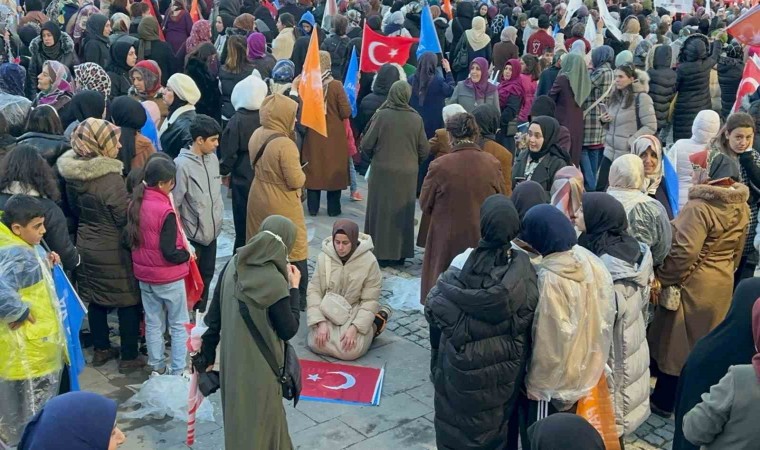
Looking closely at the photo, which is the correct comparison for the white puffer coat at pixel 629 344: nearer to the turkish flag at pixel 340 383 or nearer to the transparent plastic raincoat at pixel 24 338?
the turkish flag at pixel 340 383

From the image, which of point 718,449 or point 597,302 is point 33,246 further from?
point 718,449

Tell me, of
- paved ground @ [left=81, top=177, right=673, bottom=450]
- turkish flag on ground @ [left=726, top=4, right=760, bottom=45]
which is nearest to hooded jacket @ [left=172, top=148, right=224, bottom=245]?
paved ground @ [left=81, top=177, right=673, bottom=450]

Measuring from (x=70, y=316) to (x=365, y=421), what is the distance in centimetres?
209

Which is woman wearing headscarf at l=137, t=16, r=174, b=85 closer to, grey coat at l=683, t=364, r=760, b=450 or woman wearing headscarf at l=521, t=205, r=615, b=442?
woman wearing headscarf at l=521, t=205, r=615, b=442

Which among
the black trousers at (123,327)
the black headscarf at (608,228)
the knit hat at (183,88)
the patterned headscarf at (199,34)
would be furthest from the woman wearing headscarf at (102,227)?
the patterned headscarf at (199,34)

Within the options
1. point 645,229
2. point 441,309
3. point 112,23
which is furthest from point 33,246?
point 112,23

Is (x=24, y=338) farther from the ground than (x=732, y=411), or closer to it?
closer to it

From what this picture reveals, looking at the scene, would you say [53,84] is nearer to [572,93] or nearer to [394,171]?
[394,171]

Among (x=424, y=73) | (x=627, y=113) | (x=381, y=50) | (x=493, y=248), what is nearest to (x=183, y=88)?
(x=381, y=50)

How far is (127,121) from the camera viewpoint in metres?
7.43

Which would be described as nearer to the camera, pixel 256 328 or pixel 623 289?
pixel 256 328

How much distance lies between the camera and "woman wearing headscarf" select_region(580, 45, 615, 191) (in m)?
10.8

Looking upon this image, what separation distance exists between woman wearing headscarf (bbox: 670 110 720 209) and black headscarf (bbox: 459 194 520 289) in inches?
138

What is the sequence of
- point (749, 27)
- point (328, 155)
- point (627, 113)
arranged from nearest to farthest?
point (749, 27)
point (627, 113)
point (328, 155)
